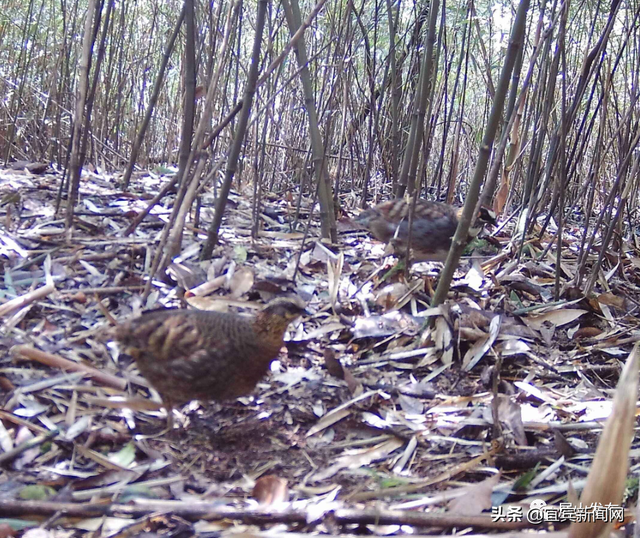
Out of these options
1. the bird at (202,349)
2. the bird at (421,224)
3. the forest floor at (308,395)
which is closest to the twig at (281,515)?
the forest floor at (308,395)

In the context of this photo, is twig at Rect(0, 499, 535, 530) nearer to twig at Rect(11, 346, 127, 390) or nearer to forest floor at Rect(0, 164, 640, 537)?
forest floor at Rect(0, 164, 640, 537)

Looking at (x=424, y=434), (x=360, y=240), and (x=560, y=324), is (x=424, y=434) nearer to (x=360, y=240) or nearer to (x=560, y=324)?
(x=560, y=324)

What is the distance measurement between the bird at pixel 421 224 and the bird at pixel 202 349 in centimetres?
158

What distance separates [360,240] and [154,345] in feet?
7.40

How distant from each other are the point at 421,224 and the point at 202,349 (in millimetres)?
2131

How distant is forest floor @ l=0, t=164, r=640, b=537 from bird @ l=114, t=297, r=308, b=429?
0.15m

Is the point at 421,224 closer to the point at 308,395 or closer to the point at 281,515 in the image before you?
the point at 308,395

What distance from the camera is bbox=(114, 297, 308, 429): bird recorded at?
217 centimetres

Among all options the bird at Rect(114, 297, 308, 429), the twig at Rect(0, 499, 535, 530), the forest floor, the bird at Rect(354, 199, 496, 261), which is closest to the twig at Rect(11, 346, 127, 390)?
the forest floor

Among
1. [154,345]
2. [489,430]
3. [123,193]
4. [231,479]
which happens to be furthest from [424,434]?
[123,193]

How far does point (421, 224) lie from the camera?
4004 mm

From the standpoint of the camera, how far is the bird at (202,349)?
217 cm

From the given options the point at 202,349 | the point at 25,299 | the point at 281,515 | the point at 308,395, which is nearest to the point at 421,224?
the point at 308,395

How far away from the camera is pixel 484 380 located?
2.60 metres
